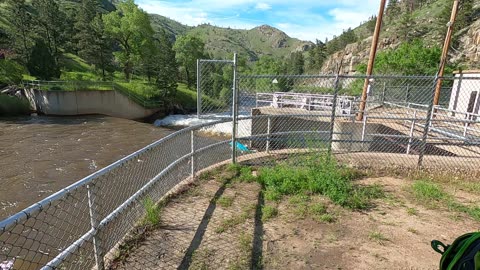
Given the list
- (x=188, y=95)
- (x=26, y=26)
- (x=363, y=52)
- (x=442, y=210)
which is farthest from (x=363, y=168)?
(x=363, y=52)

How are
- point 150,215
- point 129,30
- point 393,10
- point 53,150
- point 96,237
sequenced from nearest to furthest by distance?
point 96,237
point 150,215
point 53,150
point 129,30
point 393,10

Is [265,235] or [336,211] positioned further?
[336,211]

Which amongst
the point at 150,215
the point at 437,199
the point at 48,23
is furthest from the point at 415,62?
the point at 48,23

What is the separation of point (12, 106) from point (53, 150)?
12.5m

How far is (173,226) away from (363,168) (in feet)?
14.7

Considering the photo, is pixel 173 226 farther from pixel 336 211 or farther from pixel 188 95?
pixel 188 95

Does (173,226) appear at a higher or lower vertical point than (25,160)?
higher

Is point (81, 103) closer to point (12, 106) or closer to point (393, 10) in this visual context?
point (12, 106)

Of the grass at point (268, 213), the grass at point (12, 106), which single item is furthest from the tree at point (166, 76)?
the grass at point (268, 213)

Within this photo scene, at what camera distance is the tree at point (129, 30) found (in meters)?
38.3

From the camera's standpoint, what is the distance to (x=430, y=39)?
2116 inches

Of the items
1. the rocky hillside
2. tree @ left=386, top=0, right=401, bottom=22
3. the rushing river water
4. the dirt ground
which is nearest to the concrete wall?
the rushing river water

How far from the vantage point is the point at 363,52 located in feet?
240

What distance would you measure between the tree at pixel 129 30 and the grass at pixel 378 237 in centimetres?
4160
